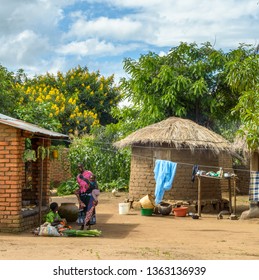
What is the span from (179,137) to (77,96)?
1954 cm

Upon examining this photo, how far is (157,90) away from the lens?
23250 millimetres

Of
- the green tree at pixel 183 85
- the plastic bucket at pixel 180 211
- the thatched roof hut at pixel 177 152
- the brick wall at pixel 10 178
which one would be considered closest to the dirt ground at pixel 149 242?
the brick wall at pixel 10 178

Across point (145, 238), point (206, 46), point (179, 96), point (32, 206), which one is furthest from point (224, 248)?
point (206, 46)

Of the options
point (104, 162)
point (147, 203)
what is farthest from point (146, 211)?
point (104, 162)

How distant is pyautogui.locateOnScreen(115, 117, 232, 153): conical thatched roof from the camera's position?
1823cm

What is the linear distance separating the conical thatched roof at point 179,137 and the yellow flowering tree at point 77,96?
15.4 m

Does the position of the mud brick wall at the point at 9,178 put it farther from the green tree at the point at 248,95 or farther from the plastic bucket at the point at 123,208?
→ the plastic bucket at the point at 123,208

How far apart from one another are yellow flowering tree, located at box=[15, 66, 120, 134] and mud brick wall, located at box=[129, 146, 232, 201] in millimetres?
15478

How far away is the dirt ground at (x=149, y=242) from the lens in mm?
9219

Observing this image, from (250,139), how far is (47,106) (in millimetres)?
13042

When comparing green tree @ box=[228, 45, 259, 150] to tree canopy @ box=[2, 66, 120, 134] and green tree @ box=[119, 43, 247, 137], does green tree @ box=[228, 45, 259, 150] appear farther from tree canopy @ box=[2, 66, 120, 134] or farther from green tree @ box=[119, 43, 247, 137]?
tree canopy @ box=[2, 66, 120, 134]

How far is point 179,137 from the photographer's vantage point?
18281mm

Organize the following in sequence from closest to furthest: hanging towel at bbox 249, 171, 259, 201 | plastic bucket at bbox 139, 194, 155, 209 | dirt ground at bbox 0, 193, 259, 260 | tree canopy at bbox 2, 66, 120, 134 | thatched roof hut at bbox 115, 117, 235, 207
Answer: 1. dirt ground at bbox 0, 193, 259, 260
2. hanging towel at bbox 249, 171, 259, 201
3. plastic bucket at bbox 139, 194, 155, 209
4. thatched roof hut at bbox 115, 117, 235, 207
5. tree canopy at bbox 2, 66, 120, 134

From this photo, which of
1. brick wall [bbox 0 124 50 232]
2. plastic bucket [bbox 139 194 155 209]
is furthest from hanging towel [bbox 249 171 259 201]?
brick wall [bbox 0 124 50 232]
